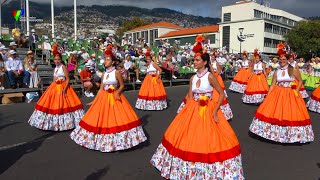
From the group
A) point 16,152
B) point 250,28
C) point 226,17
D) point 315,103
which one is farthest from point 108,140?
point 226,17

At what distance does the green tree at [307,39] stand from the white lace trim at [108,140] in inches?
2460

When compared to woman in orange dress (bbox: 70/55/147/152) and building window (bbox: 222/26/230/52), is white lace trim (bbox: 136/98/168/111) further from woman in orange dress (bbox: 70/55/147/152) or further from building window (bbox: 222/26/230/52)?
building window (bbox: 222/26/230/52)

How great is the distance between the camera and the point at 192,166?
464 centimetres

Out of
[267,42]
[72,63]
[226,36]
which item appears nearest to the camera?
[72,63]

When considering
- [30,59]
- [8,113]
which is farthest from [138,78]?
[8,113]

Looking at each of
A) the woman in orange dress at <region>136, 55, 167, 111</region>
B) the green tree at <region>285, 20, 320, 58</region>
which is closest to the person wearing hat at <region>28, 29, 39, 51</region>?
the woman in orange dress at <region>136, 55, 167, 111</region>

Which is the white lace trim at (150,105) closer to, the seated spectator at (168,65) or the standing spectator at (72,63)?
the standing spectator at (72,63)

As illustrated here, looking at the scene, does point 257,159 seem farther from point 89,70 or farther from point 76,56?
point 76,56

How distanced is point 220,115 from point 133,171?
1.73 meters

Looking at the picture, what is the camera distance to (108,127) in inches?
252

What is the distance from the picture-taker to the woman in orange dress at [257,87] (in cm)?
1341

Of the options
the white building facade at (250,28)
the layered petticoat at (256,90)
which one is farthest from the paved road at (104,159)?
the white building facade at (250,28)

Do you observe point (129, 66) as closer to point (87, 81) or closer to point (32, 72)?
point (87, 81)

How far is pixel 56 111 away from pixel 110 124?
227 cm
